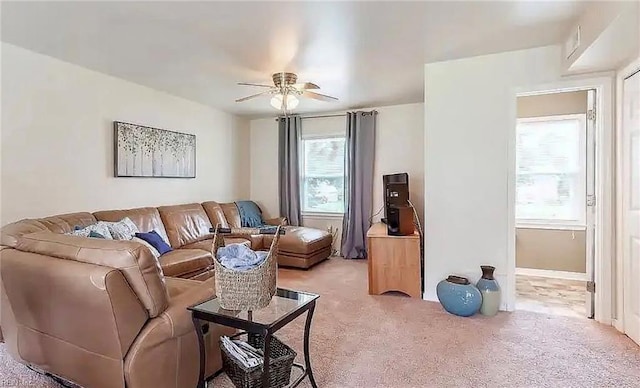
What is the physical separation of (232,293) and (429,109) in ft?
8.64

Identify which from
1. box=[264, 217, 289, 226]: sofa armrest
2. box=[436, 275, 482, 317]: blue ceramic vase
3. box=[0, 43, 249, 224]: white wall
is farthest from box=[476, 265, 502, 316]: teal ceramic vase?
box=[0, 43, 249, 224]: white wall

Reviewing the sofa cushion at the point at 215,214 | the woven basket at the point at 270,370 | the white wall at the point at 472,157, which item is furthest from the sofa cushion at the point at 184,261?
the white wall at the point at 472,157

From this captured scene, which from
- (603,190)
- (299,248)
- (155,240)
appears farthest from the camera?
(299,248)

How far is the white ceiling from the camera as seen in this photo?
233 cm

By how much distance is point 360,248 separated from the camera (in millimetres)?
5434

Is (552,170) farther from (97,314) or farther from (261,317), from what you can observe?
(97,314)

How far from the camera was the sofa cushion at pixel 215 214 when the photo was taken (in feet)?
16.0

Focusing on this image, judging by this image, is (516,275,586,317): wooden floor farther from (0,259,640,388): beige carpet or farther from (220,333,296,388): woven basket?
(220,333,296,388): woven basket

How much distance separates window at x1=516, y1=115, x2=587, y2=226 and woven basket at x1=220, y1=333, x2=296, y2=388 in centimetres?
397

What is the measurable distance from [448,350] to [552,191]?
10.4 ft

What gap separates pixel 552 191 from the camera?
4.58 metres

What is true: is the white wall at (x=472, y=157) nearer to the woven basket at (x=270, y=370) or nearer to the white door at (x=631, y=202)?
the white door at (x=631, y=202)

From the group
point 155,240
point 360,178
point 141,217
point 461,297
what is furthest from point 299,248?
point 461,297

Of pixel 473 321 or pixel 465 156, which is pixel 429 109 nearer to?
pixel 465 156
